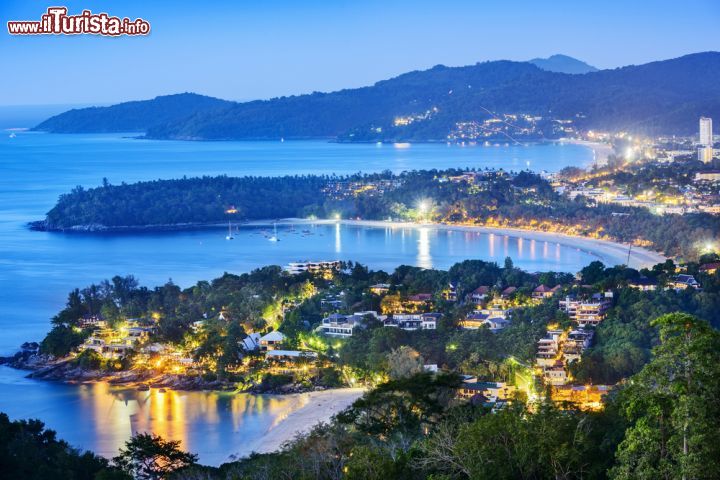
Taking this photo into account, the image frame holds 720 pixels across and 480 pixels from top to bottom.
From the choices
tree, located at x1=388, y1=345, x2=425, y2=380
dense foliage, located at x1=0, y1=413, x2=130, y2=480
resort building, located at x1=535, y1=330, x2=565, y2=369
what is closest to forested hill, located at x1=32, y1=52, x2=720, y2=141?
resort building, located at x1=535, y1=330, x2=565, y2=369

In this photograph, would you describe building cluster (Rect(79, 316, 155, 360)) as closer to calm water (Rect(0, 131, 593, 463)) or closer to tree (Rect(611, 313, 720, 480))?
calm water (Rect(0, 131, 593, 463))

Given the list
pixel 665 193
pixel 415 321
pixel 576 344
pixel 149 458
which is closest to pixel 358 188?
pixel 665 193

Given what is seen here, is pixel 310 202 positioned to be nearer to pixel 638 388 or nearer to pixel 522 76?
pixel 638 388

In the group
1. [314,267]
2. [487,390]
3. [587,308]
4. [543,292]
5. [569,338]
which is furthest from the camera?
[314,267]

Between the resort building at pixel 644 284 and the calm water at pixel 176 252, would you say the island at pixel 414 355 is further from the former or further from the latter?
the calm water at pixel 176 252

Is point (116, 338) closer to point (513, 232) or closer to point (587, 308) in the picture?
point (587, 308)
